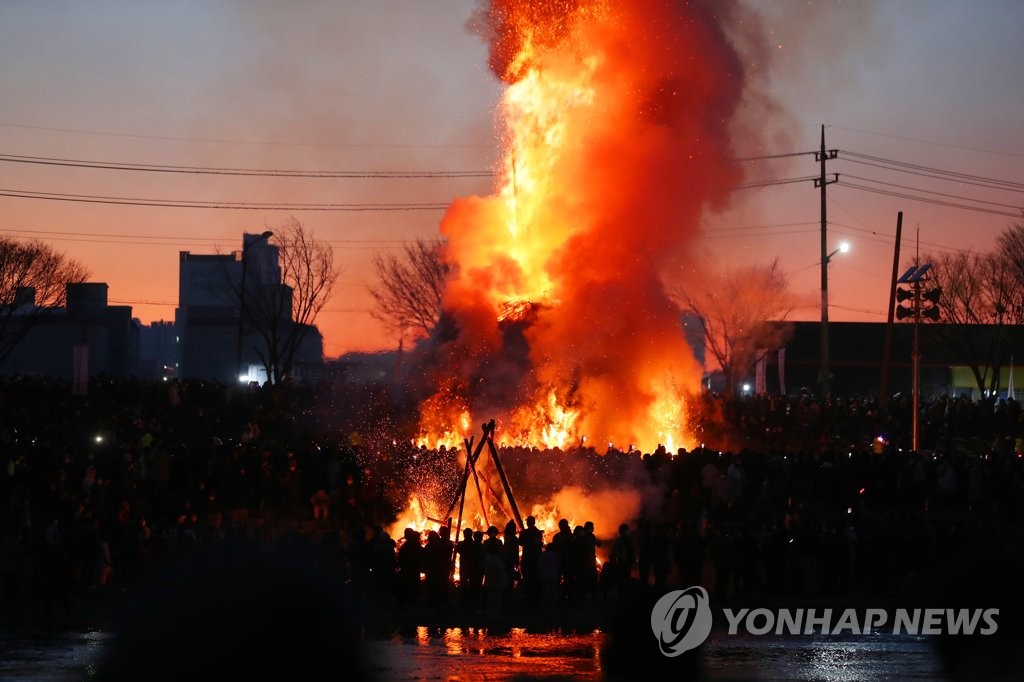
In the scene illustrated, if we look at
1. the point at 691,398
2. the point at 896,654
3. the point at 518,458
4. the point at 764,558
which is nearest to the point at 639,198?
the point at 691,398

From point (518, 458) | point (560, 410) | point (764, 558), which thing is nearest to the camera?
point (764, 558)

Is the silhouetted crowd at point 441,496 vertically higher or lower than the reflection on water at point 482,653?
higher

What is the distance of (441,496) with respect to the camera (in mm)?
25062

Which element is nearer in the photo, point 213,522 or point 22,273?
point 213,522

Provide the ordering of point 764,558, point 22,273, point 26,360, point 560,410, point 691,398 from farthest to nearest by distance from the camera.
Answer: point 26,360 < point 22,273 < point 691,398 < point 560,410 < point 764,558

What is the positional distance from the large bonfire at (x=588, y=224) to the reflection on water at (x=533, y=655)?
12.1m

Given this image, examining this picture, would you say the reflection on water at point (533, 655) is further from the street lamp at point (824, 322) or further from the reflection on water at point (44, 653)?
the street lamp at point (824, 322)

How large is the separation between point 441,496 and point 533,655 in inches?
377

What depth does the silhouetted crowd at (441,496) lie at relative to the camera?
19703 mm

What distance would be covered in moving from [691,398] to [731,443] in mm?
4710

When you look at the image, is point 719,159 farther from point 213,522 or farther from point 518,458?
point 213,522

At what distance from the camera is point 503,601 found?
1992cm

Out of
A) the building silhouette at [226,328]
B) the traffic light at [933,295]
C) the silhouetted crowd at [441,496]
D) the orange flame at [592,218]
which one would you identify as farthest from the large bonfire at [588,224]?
the building silhouette at [226,328]

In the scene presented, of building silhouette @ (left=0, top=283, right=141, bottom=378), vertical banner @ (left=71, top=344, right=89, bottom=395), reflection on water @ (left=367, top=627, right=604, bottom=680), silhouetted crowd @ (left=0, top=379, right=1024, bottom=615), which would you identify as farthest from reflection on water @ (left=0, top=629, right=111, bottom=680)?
building silhouette @ (left=0, top=283, right=141, bottom=378)
